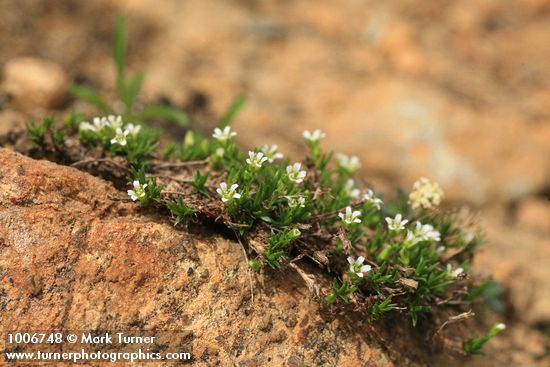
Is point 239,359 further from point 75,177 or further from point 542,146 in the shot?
point 542,146

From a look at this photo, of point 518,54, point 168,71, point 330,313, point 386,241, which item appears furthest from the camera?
point 518,54

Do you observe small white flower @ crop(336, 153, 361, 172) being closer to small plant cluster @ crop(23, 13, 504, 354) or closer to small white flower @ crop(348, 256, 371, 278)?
small plant cluster @ crop(23, 13, 504, 354)

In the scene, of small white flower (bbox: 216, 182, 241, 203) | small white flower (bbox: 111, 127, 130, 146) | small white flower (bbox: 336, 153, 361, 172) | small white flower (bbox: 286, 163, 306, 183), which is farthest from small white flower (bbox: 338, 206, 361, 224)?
small white flower (bbox: 111, 127, 130, 146)

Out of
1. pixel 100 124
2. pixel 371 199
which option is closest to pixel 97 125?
pixel 100 124

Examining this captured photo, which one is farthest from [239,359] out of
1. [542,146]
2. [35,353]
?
[542,146]

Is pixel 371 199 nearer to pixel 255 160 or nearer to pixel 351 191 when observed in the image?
pixel 351 191

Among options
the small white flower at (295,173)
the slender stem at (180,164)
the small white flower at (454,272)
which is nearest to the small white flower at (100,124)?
the slender stem at (180,164)

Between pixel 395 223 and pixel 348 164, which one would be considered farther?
pixel 348 164
